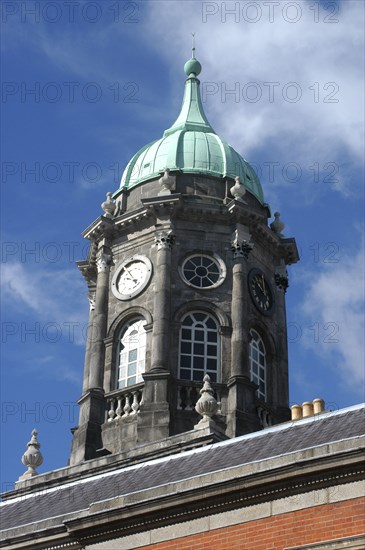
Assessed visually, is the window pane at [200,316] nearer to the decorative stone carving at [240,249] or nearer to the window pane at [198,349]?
the window pane at [198,349]

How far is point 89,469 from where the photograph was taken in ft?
127

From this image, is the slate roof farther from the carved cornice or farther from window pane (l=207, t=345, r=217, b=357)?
window pane (l=207, t=345, r=217, b=357)

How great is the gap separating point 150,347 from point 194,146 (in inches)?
370

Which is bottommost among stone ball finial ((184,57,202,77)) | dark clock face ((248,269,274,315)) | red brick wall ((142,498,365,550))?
red brick wall ((142,498,365,550))

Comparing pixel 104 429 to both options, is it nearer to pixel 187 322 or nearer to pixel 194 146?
pixel 187 322

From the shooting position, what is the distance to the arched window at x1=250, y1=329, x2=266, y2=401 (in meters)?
43.3

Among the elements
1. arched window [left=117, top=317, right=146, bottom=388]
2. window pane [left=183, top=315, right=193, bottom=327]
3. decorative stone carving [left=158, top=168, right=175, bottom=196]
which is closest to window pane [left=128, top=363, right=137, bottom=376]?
arched window [left=117, top=317, right=146, bottom=388]

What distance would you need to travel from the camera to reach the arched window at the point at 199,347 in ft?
139

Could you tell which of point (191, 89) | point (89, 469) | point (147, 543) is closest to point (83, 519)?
point (147, 543)

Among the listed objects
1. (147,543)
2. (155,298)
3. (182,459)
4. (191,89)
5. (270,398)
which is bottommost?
(147,543)

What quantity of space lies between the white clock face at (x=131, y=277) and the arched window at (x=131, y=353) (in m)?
1.13

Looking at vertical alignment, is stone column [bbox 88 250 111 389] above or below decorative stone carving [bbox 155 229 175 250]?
below

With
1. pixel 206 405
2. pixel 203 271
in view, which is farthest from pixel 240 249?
pixel 206 405

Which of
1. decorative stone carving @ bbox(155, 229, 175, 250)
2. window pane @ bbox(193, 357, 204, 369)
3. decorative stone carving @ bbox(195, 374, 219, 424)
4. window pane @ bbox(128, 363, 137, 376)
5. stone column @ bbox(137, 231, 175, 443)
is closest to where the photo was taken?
decorative stone carving @ bbox(195, 374, 219, 424)
